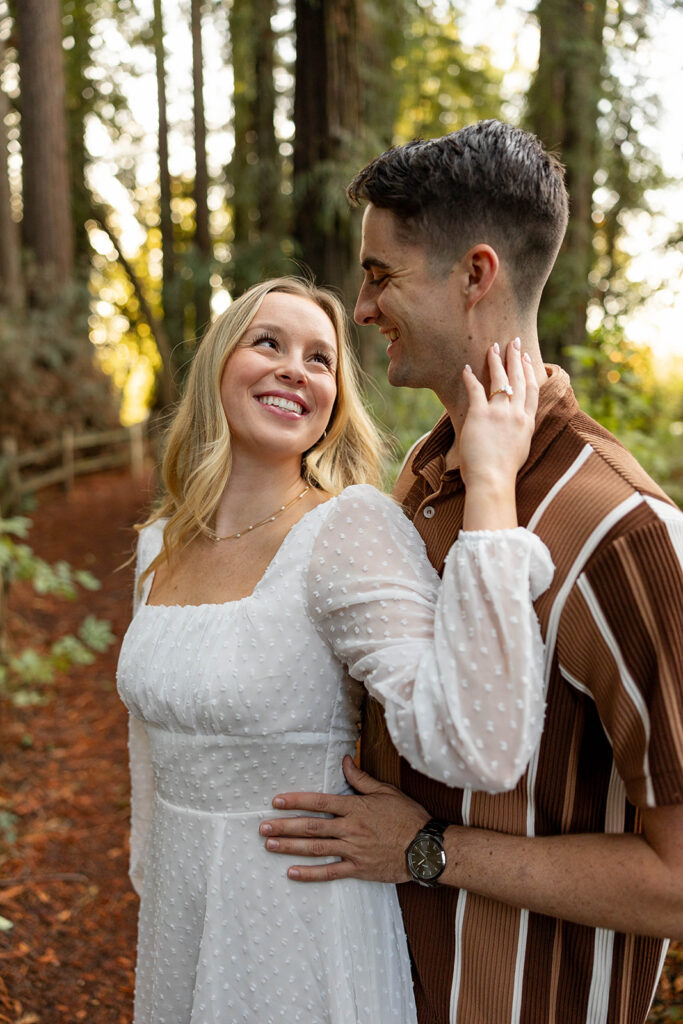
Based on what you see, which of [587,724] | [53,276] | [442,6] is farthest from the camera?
[53,276]

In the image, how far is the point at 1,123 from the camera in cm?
1291

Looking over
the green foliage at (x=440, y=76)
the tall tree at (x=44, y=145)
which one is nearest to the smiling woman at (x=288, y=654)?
the green foliage at (x=440, y=76)

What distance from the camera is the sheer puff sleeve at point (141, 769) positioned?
258 centimetres

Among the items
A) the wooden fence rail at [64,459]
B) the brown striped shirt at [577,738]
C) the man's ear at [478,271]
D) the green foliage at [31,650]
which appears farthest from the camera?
the wooden fence rail at [64,459]

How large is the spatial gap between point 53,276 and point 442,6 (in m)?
8.31

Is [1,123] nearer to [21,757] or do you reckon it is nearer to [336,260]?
[336,260]

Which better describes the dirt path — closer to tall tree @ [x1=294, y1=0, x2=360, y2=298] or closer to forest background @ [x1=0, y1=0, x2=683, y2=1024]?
forest background @ [x1=0, y1=0, x2=683, y2=1024]

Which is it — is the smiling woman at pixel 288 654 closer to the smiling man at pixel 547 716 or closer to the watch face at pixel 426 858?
the smiling man at pixel 547 716

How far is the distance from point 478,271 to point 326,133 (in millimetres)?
4345

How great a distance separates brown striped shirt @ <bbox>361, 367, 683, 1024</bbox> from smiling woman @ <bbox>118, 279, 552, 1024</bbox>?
0.07 metres

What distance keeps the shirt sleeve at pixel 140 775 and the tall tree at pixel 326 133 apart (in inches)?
122

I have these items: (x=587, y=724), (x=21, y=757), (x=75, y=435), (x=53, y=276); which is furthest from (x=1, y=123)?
(x=587, y=724)

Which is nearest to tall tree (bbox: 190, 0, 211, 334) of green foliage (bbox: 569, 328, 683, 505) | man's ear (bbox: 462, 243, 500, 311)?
green foliage (bbox: 569, 328, 683, 505)

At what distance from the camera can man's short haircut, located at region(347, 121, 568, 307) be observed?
1772mm
